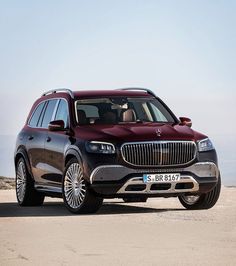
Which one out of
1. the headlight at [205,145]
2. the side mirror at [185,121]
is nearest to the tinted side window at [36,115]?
the side mirror at [185,121]

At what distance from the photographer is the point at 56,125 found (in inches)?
563

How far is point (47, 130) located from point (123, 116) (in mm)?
1570

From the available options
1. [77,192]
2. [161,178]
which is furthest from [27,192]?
[161,178]

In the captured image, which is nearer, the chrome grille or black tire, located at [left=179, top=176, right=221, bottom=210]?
the chrome grille

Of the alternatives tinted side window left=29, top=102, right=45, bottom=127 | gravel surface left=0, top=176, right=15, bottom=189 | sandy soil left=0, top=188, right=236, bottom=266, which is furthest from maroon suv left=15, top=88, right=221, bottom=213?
gravel surface left=0, top=176, right=15, bottom=189

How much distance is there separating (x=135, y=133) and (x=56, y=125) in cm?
146

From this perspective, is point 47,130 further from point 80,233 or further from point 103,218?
point 80,233

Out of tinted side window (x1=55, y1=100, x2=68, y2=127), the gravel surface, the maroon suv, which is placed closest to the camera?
the maroon suv

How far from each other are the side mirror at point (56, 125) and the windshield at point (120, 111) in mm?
274

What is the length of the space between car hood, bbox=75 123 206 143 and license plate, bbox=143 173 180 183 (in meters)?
0.57

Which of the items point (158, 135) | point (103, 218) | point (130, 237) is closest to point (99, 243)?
point (130, 237)

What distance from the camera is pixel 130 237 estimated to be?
34.1 feet

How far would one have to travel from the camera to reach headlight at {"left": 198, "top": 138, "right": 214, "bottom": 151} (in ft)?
45.8

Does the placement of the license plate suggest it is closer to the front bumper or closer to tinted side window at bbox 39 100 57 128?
the front bumper
